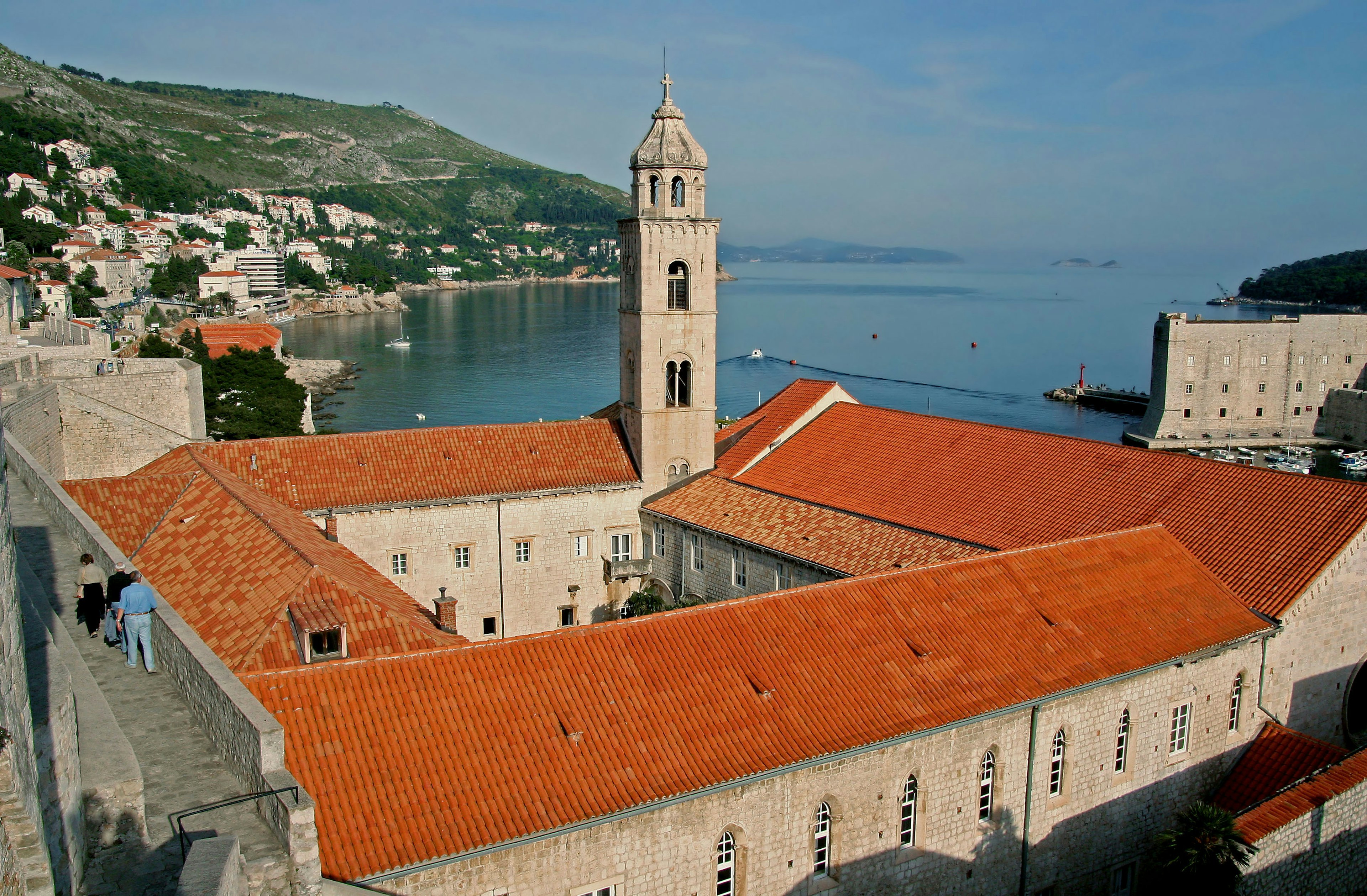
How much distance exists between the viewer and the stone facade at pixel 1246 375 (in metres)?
73.1

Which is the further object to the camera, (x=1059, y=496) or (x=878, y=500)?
(x=878, y=500)

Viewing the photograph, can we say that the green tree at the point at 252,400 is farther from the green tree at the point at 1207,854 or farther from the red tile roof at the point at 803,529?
the green tree at the point at 1207,854

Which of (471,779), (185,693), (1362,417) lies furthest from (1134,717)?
(1362,417)

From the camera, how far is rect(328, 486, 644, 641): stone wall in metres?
27.7

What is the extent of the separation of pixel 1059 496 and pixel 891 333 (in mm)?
141371

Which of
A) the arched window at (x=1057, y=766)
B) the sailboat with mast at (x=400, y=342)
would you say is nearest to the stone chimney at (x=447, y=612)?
the arched window at (x=1057, y=766)

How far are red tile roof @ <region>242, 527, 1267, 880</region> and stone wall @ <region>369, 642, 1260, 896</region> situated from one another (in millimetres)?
331

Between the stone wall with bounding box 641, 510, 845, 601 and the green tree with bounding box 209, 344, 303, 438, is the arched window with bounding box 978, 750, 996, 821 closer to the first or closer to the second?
the stone wall with bounding box 641, 510, 845, 601

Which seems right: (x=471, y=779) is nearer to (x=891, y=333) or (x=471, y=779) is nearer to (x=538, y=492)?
(x=538, y=492)

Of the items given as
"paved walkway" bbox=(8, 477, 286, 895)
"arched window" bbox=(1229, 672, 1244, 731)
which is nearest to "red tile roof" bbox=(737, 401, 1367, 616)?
"arched window" bbox=(1229, 672, 1244, 731)

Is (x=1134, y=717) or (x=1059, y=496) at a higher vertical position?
(x=1059, y=496)

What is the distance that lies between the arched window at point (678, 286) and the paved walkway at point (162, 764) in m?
19.7

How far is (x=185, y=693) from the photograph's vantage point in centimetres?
1206

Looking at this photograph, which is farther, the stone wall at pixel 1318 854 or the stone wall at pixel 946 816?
the stone wall at pixel 1318 854
